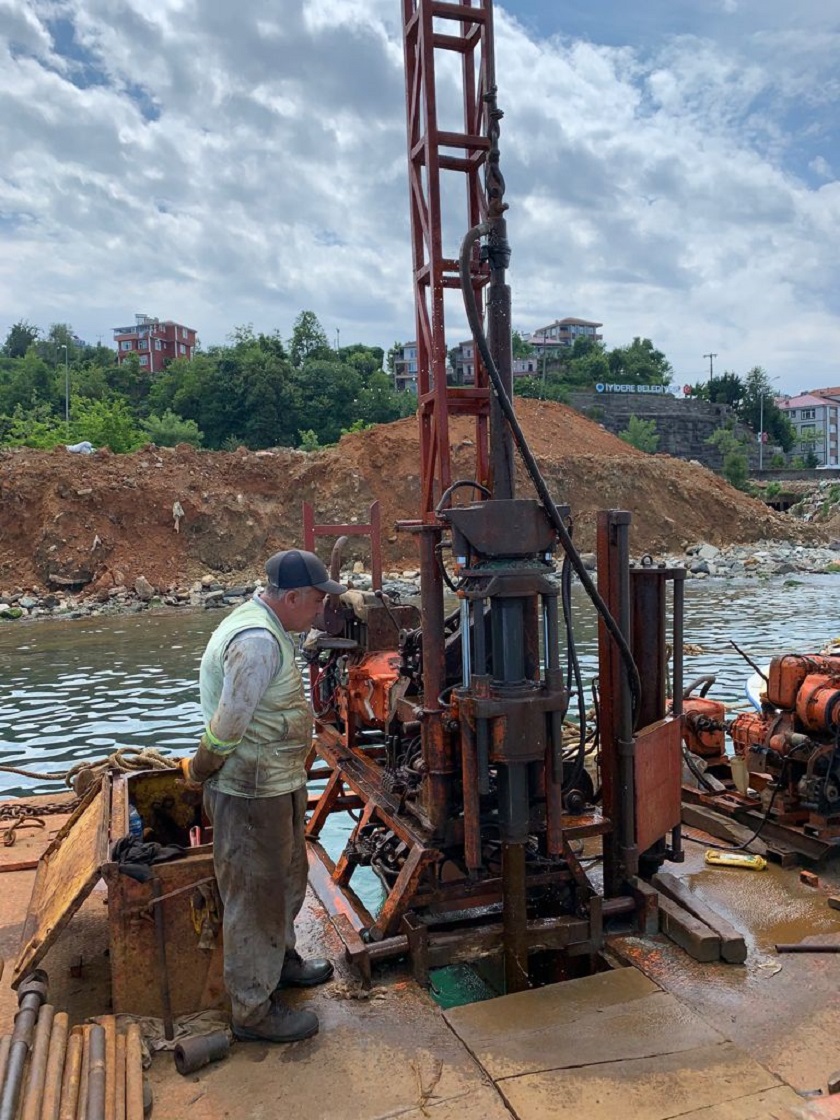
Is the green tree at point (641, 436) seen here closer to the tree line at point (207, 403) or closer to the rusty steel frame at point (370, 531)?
the tree line at point (207, 403)

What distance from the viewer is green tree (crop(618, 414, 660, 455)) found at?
191 feet

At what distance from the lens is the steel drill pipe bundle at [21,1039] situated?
2646mm

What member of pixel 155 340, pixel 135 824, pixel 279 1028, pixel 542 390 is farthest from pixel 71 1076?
pixel 155 340

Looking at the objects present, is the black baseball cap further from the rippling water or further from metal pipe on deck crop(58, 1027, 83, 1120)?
the rippling water

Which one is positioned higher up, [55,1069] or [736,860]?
[55,1069]

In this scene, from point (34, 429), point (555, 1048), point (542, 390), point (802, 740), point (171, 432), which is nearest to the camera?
point (555, 1048)

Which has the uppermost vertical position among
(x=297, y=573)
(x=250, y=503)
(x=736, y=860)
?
(x=250, y=503)

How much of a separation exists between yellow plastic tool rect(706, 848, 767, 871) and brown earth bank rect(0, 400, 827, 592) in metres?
21.9

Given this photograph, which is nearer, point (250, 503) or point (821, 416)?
point (250, 503)

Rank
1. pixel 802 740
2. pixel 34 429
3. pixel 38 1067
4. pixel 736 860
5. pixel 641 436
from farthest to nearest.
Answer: pixel 641 436 → pixel 34 429 → pixel 802 740 → pixel 736 860 → pixel 38 1067

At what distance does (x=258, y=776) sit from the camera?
3352 mm

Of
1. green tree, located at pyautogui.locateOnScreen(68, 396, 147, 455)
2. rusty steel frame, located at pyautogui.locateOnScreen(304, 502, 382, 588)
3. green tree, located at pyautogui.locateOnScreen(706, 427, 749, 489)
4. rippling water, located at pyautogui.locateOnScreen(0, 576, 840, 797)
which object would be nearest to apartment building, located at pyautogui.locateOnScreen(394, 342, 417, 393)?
green tree, located at pyautogui.locateOnScreen(706, 427, 749, 489)

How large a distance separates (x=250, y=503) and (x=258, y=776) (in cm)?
2941

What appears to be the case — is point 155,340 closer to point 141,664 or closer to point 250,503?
point 250,503
